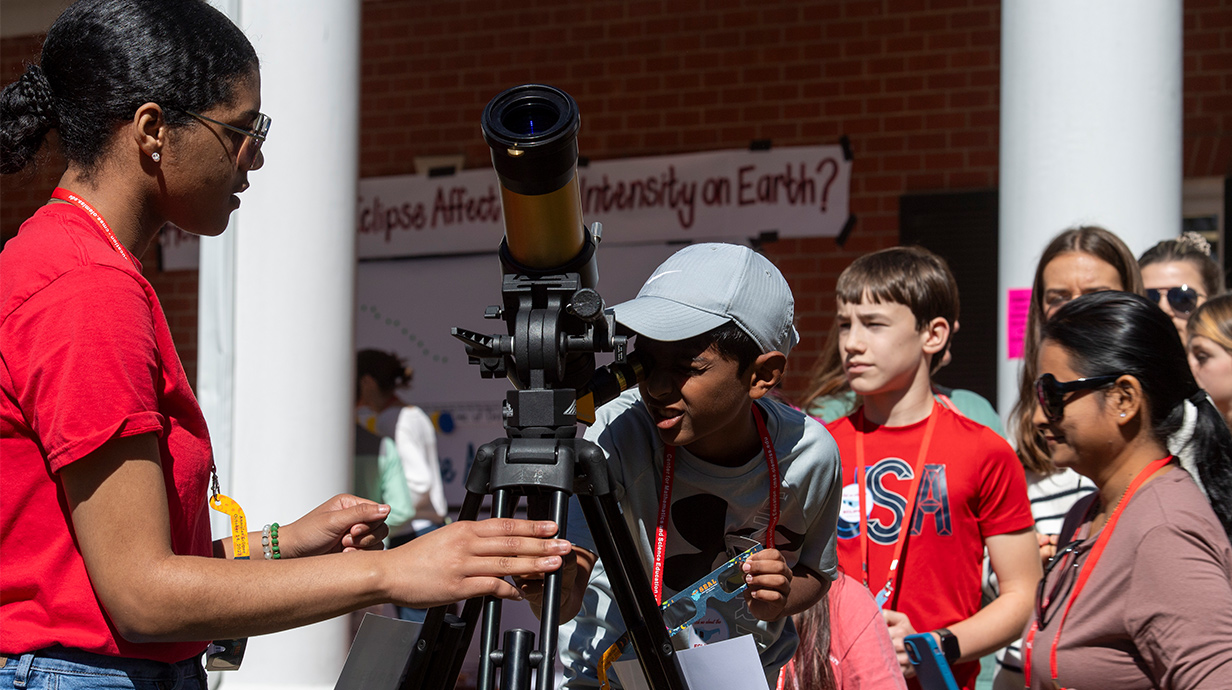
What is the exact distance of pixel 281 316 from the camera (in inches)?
132

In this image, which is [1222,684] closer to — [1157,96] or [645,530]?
[645,530]

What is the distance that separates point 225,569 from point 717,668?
0.72 metres

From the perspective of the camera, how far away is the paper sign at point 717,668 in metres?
1.54

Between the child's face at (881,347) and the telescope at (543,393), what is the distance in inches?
58.2

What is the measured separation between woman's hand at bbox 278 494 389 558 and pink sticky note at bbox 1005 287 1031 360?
2.45 m

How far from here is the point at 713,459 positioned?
193cm

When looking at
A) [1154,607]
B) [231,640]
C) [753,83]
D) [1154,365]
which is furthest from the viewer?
[753,83]

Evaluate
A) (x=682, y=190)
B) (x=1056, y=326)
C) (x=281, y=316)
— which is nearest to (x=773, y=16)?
(x=682, y=190)

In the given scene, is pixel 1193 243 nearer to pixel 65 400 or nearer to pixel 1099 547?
pixel 1099 547

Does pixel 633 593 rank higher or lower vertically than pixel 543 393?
lower

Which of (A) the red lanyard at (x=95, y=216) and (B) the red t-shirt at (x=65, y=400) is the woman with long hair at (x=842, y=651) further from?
(A) the red lanyard at (x=95, y=216)

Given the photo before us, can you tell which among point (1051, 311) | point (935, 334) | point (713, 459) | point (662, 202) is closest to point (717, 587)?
point (713, 459)

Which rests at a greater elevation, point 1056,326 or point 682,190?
point 682,190

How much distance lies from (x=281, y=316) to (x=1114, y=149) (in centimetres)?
269
